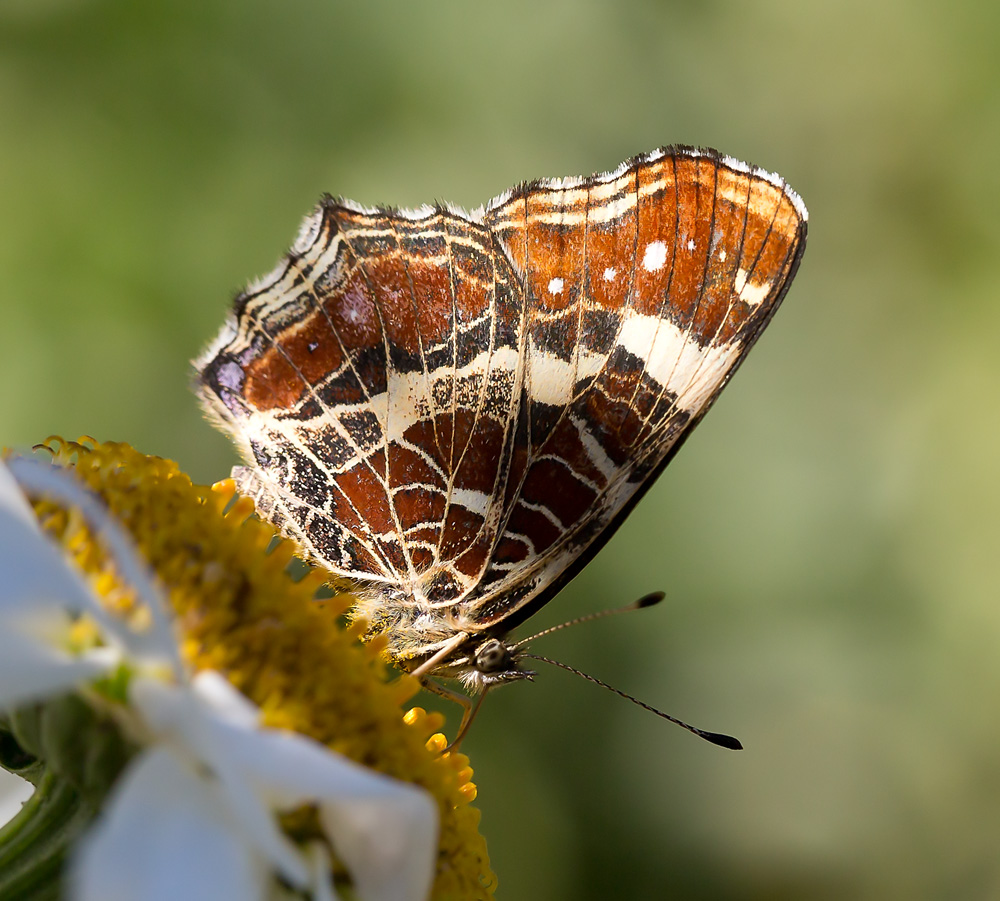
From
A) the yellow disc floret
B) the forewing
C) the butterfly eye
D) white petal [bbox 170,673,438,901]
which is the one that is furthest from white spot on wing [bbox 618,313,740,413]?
white petal [bbox 170,673,438,901]

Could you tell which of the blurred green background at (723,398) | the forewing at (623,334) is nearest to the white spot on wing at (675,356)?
the forewing at (623,334)

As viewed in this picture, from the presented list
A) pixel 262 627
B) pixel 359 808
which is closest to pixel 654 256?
pixel 262 627

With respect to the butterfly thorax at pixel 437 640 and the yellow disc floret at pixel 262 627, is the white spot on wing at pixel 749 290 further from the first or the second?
the yellow disc floret at pixel 262 627

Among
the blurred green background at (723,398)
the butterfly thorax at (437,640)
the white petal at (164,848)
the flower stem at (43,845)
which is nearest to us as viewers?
the white petal at (164,848)

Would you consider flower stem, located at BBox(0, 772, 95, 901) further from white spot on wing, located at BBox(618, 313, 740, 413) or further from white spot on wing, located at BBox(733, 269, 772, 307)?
white spot on wing, located at BBox(733, 269, 772, 307)

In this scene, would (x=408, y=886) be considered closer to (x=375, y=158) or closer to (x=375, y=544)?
(x=375, y=544)

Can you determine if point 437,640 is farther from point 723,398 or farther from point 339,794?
point 723,398

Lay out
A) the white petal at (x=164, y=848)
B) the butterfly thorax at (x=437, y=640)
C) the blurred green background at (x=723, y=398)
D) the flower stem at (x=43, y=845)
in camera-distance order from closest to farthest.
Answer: the white petal at (x=164, y=848)
the flower stem at (x=43, y=845)
the butterfly thorax at (x=437, y=640)
the blurred green background at (x=723, y=398)
